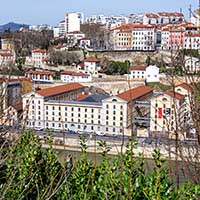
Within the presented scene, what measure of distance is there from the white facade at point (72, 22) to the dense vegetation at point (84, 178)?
2020cm

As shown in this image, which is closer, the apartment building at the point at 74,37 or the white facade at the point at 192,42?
the white facade at the point at 192,42

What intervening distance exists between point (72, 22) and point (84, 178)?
20812 millimetres

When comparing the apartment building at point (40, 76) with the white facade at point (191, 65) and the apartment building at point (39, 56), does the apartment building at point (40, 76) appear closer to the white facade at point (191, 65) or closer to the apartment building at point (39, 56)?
the apartment building at point (39, 56)

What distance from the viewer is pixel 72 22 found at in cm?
2167

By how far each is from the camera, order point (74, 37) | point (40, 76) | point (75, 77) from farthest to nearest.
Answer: point (74, 37) < point (40, 76) < point (75, 77)

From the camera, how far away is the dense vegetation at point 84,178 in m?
0.88

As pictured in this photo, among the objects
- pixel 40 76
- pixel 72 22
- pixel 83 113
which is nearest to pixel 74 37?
pixel 72 22

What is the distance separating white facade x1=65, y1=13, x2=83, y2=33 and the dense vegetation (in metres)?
20.2

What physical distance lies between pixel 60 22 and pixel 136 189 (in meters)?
22.6

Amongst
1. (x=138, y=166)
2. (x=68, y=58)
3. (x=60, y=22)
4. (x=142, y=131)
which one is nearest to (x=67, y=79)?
(x=68, y=58)

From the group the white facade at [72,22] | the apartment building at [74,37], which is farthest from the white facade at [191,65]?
the white facade at [72,22]

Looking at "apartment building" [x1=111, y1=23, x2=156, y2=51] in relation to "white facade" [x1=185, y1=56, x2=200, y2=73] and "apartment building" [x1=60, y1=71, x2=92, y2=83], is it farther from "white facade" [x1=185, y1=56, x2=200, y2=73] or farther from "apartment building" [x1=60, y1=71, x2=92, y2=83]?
"white facade" [x1=185, y1=56, x2=200, y2=73]

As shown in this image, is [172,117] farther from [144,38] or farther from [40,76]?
[144,38]

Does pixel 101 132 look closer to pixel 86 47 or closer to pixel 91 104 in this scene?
pixel 91 104
